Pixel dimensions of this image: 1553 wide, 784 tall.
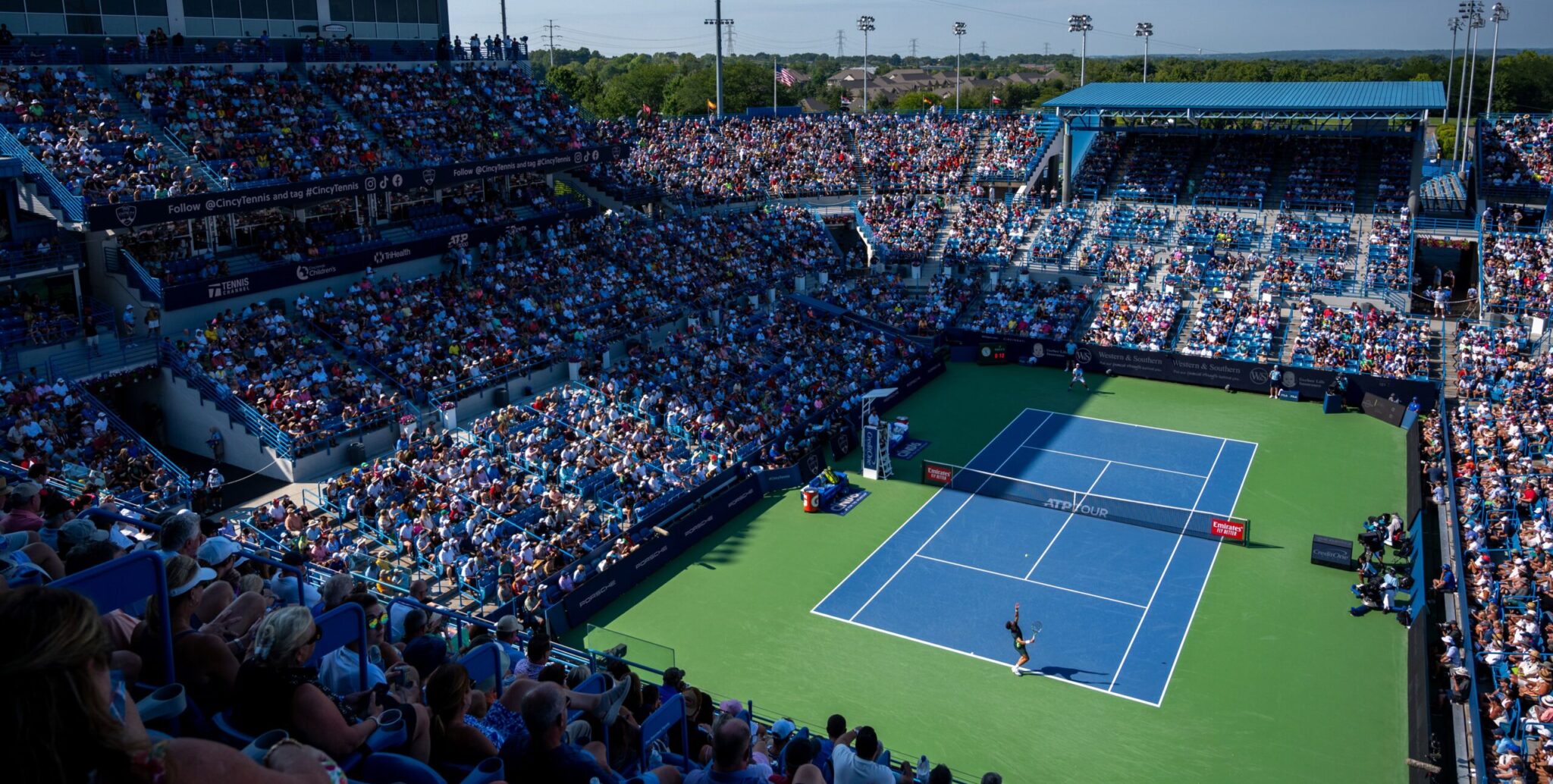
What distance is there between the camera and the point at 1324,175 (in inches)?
1982

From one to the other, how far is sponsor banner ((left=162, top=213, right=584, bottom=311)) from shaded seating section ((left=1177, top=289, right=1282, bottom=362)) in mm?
24273

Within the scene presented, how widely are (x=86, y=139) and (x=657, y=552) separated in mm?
18447

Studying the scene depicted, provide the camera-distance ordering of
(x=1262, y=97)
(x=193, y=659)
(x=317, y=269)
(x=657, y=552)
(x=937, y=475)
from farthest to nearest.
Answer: (x=1262, y=97) → (x=317, y=269) → (x=937, y=475) → (x=657, y=552) → (x=193, y=659)

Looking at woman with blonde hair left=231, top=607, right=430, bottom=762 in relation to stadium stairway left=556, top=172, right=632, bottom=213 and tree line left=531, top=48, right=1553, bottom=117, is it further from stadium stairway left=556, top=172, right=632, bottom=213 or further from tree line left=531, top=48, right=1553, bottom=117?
tree line left=531, top=48, right=1553, bottom=117

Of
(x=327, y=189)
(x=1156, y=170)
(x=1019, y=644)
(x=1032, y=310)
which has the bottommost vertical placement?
(x=1019, y=644)

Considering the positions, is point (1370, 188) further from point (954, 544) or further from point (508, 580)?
point (508, 580)

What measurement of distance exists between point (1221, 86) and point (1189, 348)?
19131 millimetres

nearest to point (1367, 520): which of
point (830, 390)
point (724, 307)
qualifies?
point (830, 390)

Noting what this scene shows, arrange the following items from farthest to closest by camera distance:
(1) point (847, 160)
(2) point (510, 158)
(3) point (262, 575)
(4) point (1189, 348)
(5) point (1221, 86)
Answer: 1. (1) point (847, 160)
2. (5) point (1221, 86)
3. (4) point (1189, 348)
4. (2) point (510, 158)
5. (3) point (262, 575)

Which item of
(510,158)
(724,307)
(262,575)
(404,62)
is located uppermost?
(404,62)

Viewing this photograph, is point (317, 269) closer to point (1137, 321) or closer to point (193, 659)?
point (1137, 321)

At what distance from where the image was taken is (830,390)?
35875mm

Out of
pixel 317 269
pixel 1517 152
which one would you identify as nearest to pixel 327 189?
pixel 317 269

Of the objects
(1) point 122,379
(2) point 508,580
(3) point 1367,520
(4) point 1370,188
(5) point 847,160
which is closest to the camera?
(2) point 508,580
